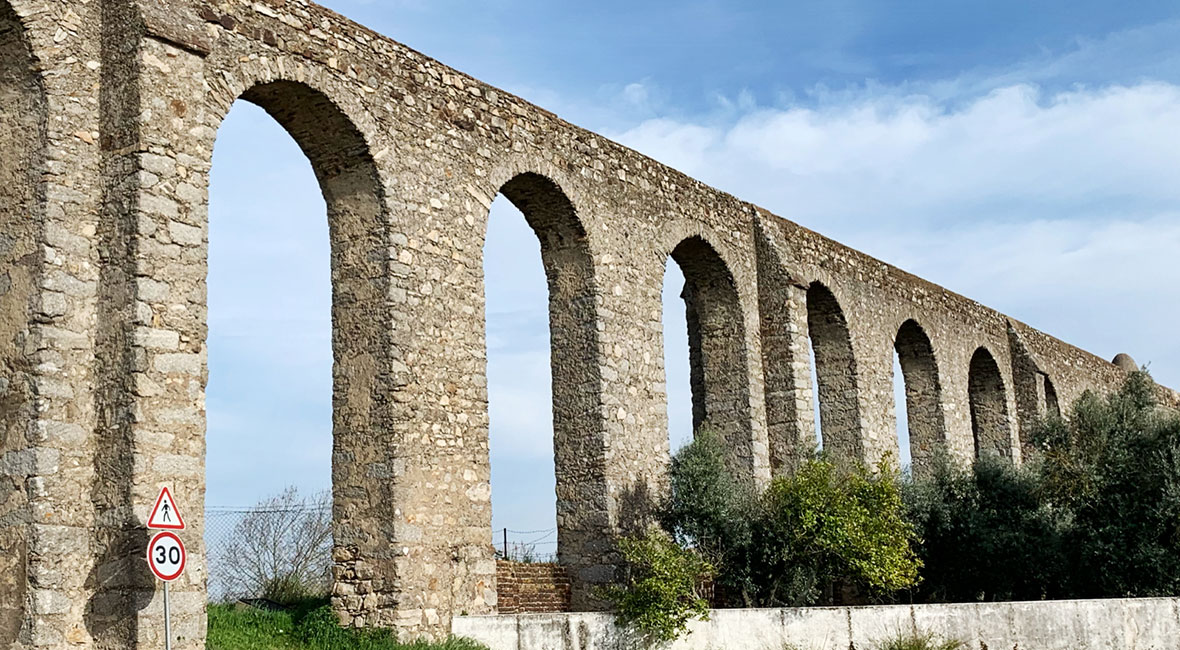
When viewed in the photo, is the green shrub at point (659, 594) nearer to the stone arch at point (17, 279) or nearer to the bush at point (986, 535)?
the bush at point (986, 535)

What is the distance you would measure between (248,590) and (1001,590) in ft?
34.9

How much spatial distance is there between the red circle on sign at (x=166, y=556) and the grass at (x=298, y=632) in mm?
1903

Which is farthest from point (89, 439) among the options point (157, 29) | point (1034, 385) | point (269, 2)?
point (1034, 385)

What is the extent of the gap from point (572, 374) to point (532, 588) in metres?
2.62

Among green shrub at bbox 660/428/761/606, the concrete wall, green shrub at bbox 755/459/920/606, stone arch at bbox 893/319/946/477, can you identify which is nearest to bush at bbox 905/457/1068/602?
the concrete wall

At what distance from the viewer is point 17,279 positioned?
10.4 metres

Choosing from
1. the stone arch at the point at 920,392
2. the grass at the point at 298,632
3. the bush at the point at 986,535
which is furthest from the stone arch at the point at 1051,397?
the grass at the point at 298,632

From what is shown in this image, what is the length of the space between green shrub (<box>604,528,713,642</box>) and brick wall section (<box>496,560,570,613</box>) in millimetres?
1047

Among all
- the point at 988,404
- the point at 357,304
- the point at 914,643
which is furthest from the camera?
the point at 988,404

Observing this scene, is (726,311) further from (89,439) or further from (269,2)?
(89,439)

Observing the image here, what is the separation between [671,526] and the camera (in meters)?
15.5

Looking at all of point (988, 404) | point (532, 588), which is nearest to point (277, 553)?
point (532, 588)

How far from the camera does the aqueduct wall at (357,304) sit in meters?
10.2

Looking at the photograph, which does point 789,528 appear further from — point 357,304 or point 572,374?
point 357,304
